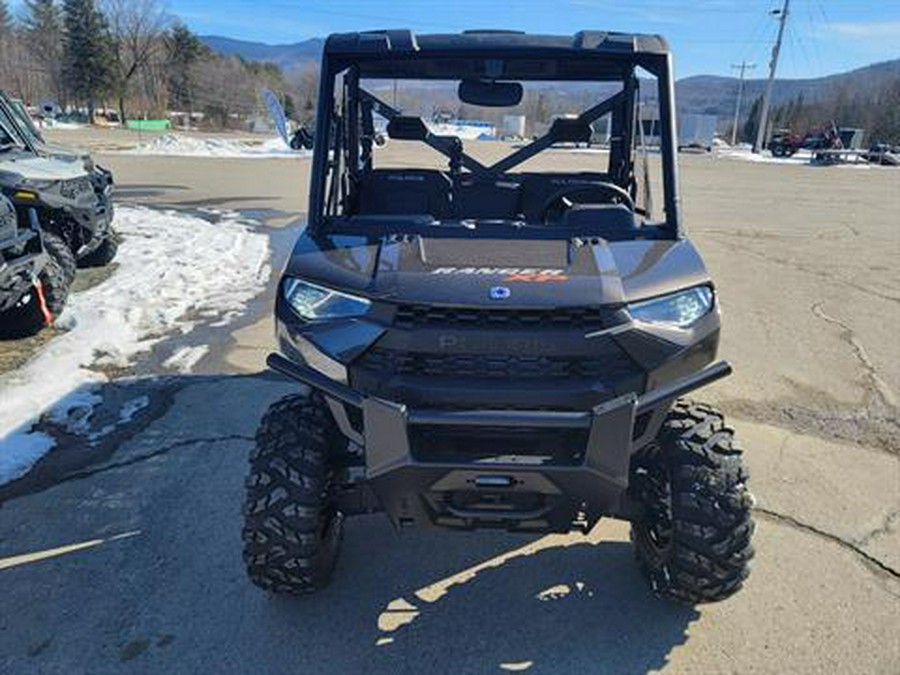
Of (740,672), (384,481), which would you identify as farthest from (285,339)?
(740,672)

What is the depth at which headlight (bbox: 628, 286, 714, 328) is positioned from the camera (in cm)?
248

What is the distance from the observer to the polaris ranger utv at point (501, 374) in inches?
94.5

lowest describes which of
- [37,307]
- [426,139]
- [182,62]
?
[37,307]

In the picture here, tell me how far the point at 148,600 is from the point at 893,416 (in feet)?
14.8

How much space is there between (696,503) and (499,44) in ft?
6.44

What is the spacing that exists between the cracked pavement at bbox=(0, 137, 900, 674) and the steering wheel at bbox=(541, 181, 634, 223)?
2.30 feet

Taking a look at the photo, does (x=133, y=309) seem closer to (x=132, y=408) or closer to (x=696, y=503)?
(x=132, y=408)

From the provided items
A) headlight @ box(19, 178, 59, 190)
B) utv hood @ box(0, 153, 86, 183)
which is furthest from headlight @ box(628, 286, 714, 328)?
headlight @ box(19, 178, 59, 190)

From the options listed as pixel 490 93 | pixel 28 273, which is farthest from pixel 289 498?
pixel 28 273

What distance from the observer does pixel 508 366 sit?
96.0 inches

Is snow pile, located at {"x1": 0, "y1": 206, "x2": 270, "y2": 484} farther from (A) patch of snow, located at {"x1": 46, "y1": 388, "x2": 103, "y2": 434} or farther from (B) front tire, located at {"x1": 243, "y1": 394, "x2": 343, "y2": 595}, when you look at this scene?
(B) front tire, located at {"x1": 243, "y1": 394, "x2": 343, "y2": 595}

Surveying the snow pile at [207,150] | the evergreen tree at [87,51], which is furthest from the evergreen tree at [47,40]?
the snow pile at [207,150]

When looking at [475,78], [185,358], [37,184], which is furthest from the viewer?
[37,184]

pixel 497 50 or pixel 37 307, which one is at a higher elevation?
pixel 497 50
